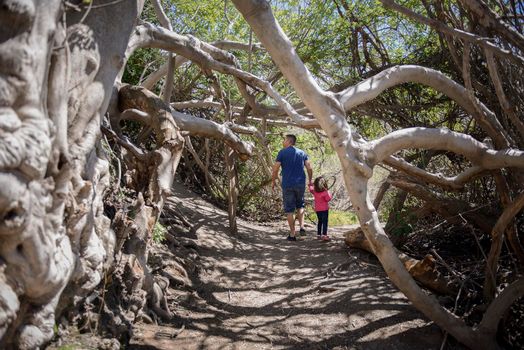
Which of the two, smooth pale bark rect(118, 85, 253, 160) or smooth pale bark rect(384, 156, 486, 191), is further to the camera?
smooth pale bark rect(384, 156, 486, 191)

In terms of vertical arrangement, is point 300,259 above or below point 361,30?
below

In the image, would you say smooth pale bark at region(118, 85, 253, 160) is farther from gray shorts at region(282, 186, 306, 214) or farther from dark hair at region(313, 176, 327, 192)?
dark hair at region(313, 176, 327, 192)

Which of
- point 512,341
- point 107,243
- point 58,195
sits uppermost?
point 58,195

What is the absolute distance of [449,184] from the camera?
4.44 metres

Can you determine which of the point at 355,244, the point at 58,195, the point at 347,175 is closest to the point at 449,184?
the point at 347,175

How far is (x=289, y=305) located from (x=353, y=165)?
1824 millimetres

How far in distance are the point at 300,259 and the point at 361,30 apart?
3.32m

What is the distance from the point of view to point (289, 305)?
15.2 feet

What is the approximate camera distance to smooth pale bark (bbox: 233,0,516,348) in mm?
3584

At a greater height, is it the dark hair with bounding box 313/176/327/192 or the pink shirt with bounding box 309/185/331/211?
the dark hair with bounding box 313/176/327/192

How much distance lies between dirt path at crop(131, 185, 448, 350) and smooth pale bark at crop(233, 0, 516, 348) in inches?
12.6

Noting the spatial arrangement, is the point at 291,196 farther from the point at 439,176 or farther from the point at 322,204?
the point at 439,176

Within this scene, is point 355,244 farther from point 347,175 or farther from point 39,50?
point 39,50

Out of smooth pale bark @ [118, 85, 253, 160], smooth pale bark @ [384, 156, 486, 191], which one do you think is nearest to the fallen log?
smooth pale bark @ [384, 156, 486, 191]
